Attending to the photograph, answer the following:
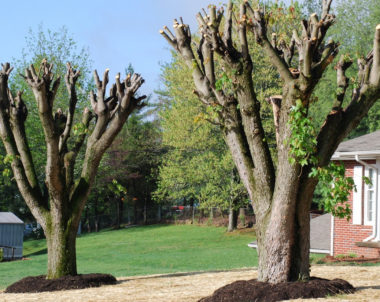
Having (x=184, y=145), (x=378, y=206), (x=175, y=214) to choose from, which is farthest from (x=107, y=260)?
(x=175, y=214)

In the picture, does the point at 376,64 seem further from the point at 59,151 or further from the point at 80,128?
the point at 59,151

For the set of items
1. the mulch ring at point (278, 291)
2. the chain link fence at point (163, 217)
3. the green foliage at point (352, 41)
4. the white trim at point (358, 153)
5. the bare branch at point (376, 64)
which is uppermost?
the green foliage at point (352, 41)

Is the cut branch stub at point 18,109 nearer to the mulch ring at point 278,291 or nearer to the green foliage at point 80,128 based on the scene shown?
the green foliage at point 80,128

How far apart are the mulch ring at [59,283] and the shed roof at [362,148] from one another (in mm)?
8375

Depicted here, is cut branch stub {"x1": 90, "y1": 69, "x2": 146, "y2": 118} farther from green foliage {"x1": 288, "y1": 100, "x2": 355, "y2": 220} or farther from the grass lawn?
the grass lawn

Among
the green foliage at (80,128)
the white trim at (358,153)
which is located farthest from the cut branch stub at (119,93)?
the white trim at (358,153)

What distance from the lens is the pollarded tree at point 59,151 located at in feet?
40.5

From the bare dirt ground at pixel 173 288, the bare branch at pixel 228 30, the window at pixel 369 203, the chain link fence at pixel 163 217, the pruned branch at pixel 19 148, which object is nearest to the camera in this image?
the bare branch at pixel 228 30

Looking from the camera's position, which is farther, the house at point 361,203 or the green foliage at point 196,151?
the green foliage at point 196,151

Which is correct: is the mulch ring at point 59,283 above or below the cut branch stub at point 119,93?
below

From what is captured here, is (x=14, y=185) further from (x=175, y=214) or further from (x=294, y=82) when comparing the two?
(x=294, y=82)

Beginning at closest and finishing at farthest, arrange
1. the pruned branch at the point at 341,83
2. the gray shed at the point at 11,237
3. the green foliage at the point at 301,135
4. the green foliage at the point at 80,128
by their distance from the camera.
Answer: the green foliage at the point at 301,135 → the pruned branch at the point at 341,83 → the green foliage at the point at 80,128 → the gray shed at the point at 11,237

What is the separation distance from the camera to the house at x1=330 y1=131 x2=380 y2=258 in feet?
54.7

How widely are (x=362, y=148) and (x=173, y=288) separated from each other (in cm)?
874
